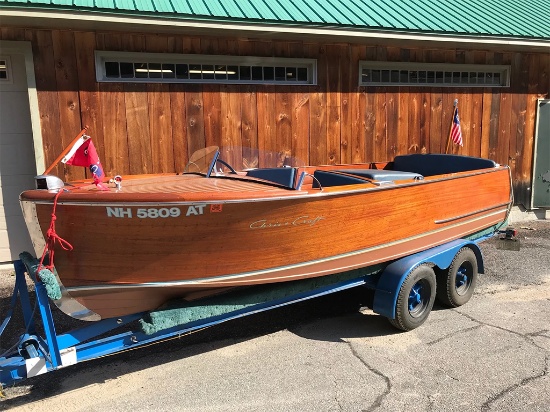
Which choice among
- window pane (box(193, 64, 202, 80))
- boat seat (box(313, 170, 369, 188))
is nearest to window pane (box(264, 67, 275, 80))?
window pane (box(193, 64, 202, 80))

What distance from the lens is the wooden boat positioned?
312cm

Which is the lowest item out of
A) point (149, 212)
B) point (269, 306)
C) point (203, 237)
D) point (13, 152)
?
point (269, 306)

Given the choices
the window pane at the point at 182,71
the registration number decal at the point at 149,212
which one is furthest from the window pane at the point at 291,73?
the registration number decal at the point at 149,212

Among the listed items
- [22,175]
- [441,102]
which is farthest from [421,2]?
[22,175]

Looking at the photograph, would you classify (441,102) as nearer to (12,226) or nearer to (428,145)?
(428,145)

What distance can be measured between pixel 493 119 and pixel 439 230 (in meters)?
5.00

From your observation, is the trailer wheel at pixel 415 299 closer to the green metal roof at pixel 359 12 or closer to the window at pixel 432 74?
the green metal roof at pixel 359 12

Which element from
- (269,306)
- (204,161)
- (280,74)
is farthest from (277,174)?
(280,74)

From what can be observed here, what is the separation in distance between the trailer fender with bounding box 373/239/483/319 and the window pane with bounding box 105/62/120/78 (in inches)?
164

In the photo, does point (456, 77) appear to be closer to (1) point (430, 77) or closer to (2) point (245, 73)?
(1) point (430, 77)

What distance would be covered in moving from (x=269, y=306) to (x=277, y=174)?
1322 mm

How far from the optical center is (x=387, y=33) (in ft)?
22.5

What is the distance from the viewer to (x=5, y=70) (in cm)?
571

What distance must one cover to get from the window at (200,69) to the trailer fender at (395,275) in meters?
3.61
